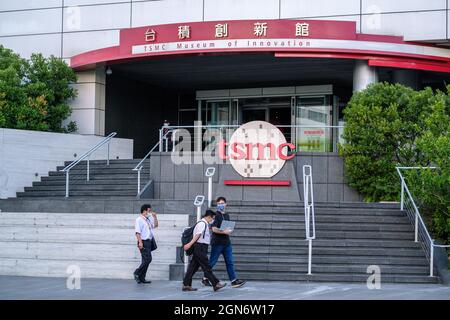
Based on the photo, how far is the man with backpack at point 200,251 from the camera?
14672mm

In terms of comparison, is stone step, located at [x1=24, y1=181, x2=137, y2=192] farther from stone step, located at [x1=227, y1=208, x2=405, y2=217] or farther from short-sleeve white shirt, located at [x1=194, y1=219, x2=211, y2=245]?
short-sleeve white shirt, located at [x1=194, y1=219, x2=211, y2=245]

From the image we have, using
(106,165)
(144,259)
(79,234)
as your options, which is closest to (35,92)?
(106,165)

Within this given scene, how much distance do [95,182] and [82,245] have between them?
5939 millimetres

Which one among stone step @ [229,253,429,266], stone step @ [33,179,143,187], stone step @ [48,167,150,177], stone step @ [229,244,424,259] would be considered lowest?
stone step @ [229,253,429,266]

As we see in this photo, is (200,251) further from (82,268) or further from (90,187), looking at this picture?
(90,187)

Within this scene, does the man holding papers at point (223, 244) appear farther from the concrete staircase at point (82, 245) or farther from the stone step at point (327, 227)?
the stone step at point (327, 227)

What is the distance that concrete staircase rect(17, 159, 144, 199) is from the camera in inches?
909

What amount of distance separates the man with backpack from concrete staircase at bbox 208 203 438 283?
1.79m

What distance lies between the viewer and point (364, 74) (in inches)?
983

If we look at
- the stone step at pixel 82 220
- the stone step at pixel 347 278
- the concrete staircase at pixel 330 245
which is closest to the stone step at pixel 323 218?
A: the concrete staircase at pixel 330 245

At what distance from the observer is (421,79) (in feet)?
96.4

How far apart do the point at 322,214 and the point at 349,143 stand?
3326mm

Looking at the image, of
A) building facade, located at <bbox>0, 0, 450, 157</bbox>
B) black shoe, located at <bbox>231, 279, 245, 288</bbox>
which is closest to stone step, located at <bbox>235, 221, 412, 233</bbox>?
black shoe, located at <bbox>231, 279, 245, 288</bbox>

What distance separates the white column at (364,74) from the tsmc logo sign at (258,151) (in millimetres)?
4486
